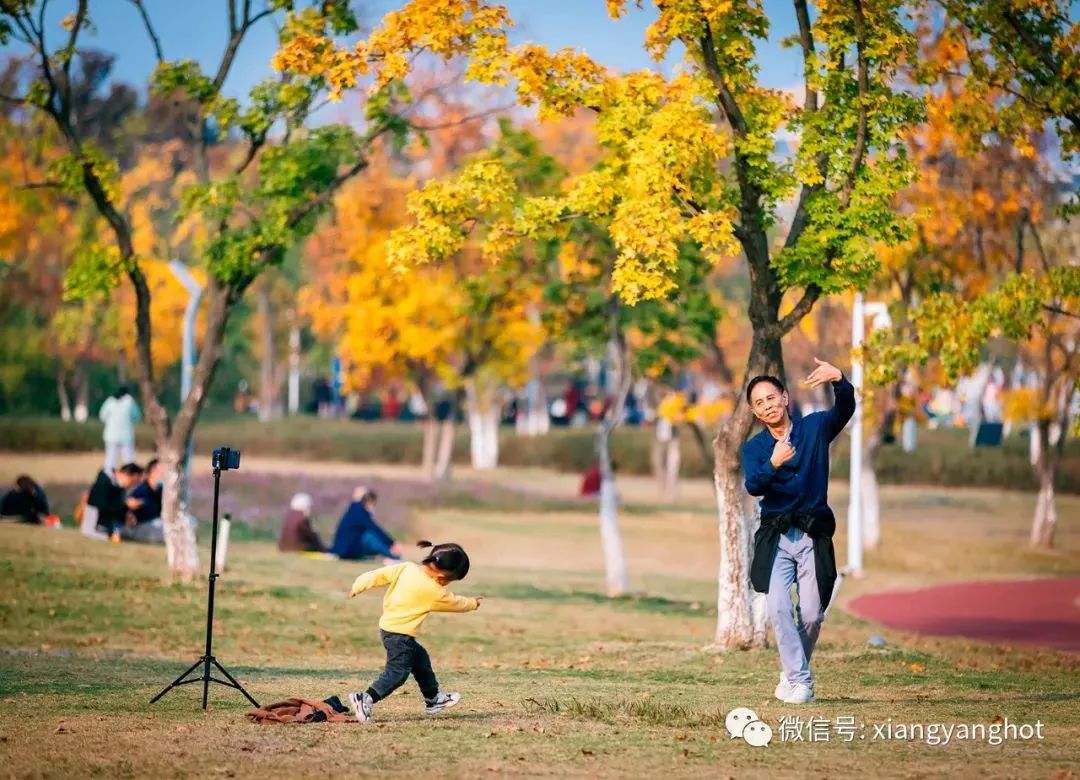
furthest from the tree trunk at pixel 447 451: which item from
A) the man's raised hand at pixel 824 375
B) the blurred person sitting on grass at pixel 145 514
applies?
the man's raised hand at pixel 824 375

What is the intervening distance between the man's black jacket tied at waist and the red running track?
10.1 meters

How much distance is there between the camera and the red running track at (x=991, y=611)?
21938 millimetres

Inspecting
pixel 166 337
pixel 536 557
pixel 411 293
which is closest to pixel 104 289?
pixel 536 557

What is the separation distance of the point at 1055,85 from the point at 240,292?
10.4 metres

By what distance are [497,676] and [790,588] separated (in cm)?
385

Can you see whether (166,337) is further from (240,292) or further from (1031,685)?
(1031,685)

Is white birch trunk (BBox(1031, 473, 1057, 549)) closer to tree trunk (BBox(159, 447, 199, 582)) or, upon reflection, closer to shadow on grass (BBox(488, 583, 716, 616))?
shadow on grass (BBox(488, 583, 716, 616))

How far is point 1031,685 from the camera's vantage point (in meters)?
13.7

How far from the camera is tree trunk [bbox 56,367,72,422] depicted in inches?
2628

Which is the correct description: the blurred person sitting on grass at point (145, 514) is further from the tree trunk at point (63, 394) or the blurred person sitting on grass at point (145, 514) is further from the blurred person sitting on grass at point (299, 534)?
the tree trunk at point (63, 394)

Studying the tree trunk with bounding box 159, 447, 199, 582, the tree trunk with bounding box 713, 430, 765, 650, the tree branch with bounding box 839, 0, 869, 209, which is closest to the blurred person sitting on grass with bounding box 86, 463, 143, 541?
the tree trunk with bounding box 159, 447, 199, 582

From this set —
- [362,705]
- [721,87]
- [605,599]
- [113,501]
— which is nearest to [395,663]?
[362,705]

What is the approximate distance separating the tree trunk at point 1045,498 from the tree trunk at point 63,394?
40589mm

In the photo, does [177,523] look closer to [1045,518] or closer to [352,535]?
[352,535]
